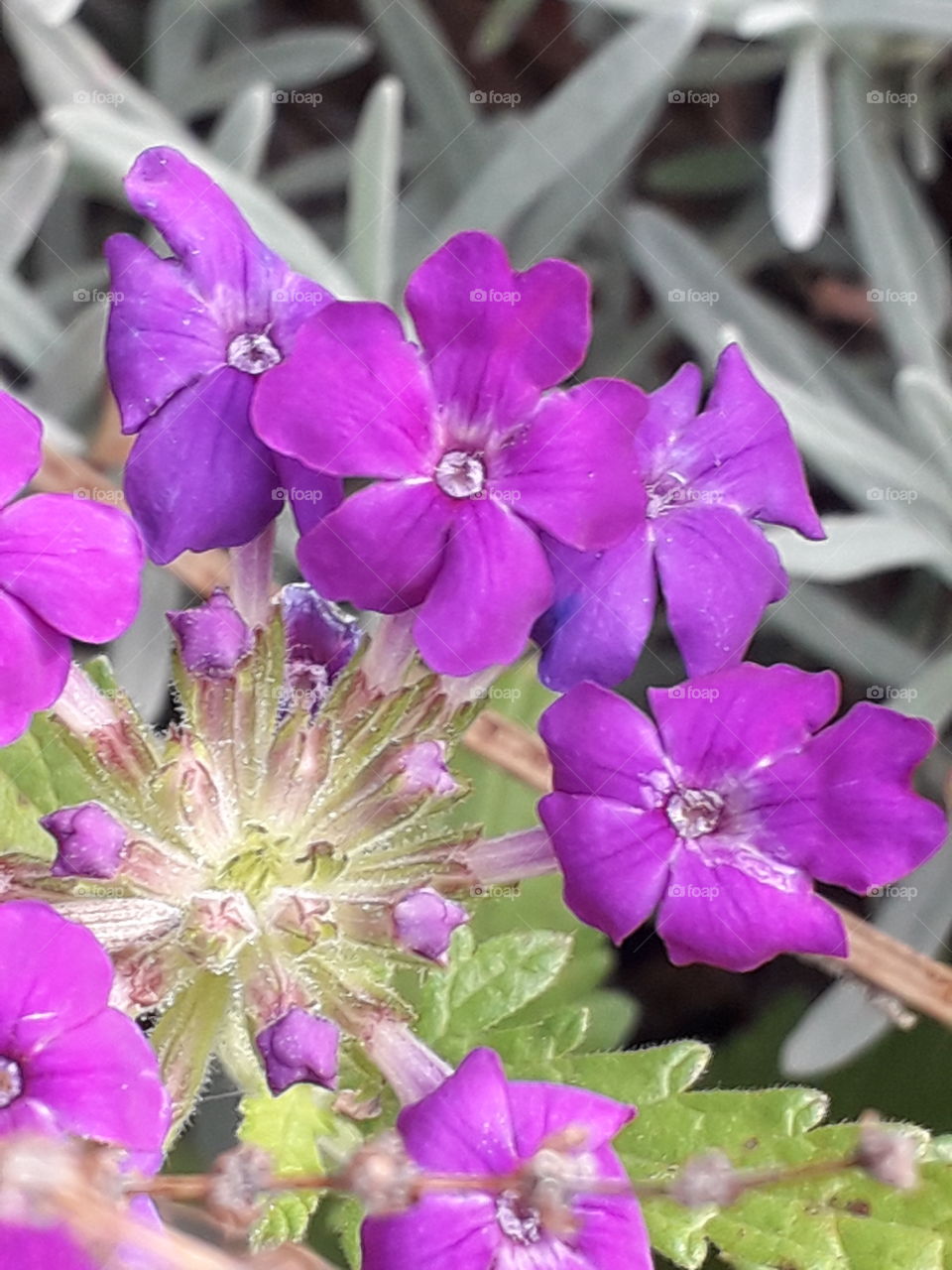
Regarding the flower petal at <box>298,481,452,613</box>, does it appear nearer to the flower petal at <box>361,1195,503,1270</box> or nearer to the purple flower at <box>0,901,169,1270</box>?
the purple flower at <box>0,901,169,1270</box>

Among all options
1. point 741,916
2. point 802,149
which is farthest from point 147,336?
point 802,149

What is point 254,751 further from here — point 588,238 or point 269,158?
point 269,158

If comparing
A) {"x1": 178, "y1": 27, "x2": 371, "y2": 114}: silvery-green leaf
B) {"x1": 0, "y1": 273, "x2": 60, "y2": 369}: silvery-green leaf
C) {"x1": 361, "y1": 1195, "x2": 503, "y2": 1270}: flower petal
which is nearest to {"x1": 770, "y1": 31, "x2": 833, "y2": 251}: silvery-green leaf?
{"x1": 178, "y1": 27, "x2": 371, "y2": 114}: silvery-green leaf

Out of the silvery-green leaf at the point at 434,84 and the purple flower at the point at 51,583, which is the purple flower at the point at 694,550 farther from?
the silvery-green leaf at the point at 434,84

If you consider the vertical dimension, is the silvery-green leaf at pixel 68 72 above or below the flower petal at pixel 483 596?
above

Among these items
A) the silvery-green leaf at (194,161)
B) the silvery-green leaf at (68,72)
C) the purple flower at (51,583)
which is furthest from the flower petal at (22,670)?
the silvery-green leaf at (68,72)

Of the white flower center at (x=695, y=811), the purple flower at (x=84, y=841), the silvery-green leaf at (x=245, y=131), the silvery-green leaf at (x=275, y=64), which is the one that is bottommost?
the purple flower at (x=84, y=841)
